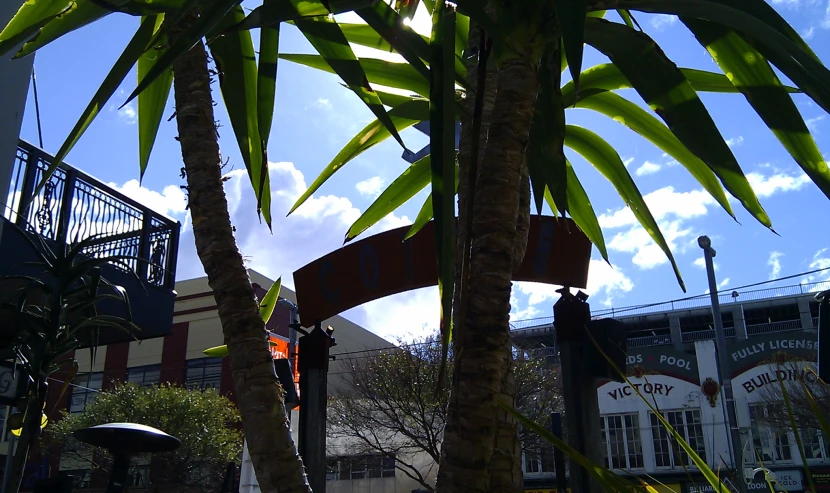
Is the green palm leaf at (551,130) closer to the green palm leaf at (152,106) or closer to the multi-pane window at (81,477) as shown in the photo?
the green palm leaf at (152,106)

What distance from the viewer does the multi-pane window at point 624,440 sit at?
27.0m

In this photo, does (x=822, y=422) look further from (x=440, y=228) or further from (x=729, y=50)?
(x=729, y=50)

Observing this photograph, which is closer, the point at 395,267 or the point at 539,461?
the point at 395,267

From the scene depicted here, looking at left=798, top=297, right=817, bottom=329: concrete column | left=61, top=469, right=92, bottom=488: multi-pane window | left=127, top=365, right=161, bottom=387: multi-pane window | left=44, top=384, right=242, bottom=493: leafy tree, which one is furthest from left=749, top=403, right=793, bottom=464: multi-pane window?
left=61, top=469, right=92, bottom=488: multi-pane window

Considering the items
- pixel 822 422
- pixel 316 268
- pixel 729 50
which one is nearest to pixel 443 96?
pixel 822 422

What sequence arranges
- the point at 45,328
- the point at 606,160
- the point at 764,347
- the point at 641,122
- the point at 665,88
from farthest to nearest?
the point at 764,347, the point at 45,328, the point at 606,160, the point at 641,122, the point at 665,88

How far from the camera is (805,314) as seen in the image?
31547 mm

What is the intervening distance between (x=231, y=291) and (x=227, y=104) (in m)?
0.76

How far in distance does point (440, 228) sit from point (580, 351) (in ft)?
8.09

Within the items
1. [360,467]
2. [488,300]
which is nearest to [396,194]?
[488,300]

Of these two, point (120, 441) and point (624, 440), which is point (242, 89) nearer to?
point (120, 441)

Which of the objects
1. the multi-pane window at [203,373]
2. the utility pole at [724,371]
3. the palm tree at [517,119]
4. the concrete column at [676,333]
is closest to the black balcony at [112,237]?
the palm tree at [517,119]

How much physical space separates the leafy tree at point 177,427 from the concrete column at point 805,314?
24.0 m

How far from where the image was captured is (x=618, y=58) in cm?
233
